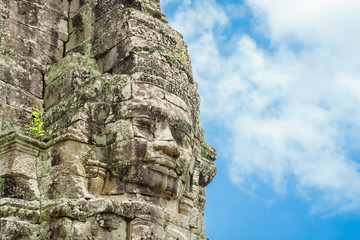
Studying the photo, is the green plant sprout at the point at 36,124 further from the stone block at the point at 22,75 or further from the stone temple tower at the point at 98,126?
the stone block at the point at 22,75

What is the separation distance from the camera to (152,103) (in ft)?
30.5

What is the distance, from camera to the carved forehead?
30.2 ft

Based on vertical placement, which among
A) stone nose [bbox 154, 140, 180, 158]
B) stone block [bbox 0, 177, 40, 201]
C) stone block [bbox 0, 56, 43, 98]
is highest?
stone block [bbox 0, 56, 43, 98]

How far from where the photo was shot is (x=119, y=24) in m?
10.2

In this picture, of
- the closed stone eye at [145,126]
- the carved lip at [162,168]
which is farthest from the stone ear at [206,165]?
the closed stone eye at [145,126]

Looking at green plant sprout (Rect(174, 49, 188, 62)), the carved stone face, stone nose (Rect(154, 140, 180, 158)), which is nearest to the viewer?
the carved stone face

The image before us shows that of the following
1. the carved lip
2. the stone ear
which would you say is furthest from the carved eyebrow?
the stone ear

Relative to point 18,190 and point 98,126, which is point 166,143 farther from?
point 18,190

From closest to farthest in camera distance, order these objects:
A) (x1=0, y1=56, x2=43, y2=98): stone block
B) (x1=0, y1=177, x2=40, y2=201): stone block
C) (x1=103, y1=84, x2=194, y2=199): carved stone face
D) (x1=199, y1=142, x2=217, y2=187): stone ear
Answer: (x1=0, y1=177, x2=40, y2=201): stone block → (x1=103, y1=84, x2=194, y2=199): carved stone face → (x1=0, y1=56, x2=43, y2=98): stone block → (x1=199, y1=142, x2=217, y2=187): stone ear

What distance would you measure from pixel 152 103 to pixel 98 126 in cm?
91

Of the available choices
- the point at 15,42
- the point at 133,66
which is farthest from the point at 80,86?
the point at 15,42

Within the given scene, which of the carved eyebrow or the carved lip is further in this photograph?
the carved eyebrow

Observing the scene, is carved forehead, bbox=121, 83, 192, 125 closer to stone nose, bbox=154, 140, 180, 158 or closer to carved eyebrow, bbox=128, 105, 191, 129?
carved eyebrow, bbox=128, 105, 191, 129

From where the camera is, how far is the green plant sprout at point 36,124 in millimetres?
9625
